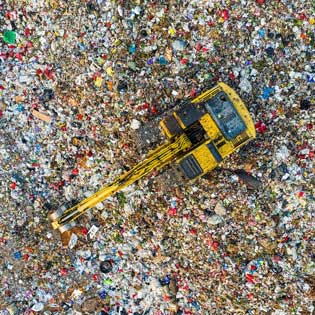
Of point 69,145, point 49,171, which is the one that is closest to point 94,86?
point 69,145

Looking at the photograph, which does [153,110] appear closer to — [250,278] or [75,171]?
[75,171]

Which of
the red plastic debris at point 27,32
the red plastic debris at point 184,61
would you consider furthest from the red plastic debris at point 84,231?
the red plastic debris at point 27,32

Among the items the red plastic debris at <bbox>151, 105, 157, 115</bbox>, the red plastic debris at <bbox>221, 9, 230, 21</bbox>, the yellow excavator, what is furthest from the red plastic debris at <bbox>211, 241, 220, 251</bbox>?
the red plastic debris at <bbox>221, 9, 230, 21</bbox>

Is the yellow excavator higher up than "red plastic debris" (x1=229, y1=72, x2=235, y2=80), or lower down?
lower down

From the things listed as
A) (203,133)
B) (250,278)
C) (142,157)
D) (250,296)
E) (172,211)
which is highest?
(142,157)

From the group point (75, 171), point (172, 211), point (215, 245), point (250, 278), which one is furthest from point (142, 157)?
point (250, 278)

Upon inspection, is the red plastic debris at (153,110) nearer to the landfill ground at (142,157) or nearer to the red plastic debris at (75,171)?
the landfill ground at (142,157)

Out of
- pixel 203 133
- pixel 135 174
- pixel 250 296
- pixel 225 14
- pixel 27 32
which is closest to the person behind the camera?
pixel 203 133

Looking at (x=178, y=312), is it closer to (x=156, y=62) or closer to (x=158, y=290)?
(x=158, y=290)

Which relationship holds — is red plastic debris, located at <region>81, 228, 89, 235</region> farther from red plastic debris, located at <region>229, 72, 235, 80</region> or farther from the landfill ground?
red plastic debris, located at <region>229, 72, 235, 80</region>
